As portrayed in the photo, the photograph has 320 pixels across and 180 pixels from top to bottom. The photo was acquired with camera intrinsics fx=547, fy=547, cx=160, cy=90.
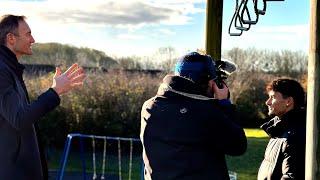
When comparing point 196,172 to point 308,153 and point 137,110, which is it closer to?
point 308,153

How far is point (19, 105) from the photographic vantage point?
278cm

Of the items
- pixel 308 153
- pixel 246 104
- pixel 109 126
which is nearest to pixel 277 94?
pixel 308 153

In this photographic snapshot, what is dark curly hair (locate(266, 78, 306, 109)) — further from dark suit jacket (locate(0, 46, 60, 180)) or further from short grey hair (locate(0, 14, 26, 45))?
short grey hair (locate(0, 14, 26, 45))

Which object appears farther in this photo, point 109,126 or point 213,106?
point 109,126

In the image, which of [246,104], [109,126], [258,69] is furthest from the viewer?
[258,69]

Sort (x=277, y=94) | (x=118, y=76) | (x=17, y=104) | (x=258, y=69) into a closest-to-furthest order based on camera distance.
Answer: (x=17, y=104)
(x=277, y=94)
(x=118, y=76)
(x=258, y=69)

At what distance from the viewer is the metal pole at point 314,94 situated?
2.31 meters

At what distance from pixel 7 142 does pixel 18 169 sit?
16 centimetres

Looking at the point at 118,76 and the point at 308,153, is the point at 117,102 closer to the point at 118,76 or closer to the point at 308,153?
the point at 118,76

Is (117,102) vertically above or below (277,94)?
below

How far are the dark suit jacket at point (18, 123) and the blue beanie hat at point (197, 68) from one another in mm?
762

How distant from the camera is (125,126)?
13.2m

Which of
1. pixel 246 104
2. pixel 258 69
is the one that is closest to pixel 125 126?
pixel 246 104

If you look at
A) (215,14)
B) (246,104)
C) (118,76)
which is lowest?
(246,104)
